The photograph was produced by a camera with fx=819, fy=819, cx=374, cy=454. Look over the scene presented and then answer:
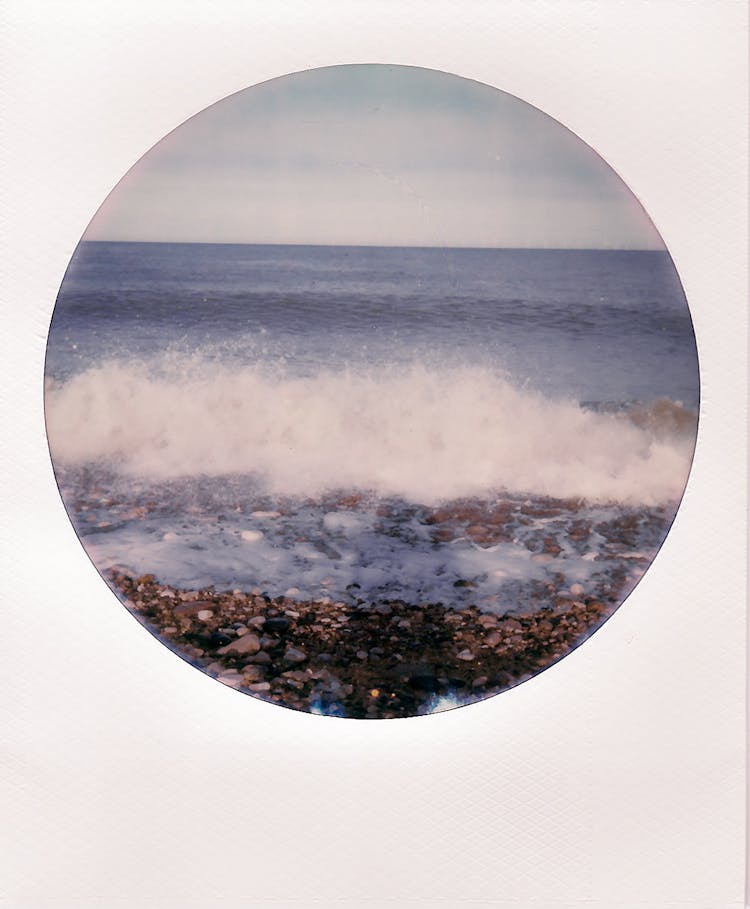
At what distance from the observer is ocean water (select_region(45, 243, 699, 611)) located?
1.34 metres

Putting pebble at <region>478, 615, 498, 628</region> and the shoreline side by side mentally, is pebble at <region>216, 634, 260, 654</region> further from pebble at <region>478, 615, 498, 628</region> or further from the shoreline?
pebble at <region>478, 615, 498, 628</region>

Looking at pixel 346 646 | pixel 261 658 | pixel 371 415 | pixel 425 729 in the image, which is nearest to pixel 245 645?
pixel 261 658

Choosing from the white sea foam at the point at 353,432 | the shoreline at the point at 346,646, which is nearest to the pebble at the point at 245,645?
the shoreline at the point at 346,646

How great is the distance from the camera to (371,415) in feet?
4.42

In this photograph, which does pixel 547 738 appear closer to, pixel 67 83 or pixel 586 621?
pixel 586 621

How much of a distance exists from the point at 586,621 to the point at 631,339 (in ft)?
1.56

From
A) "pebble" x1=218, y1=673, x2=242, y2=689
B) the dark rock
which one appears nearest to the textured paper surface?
"pebble" x1=218, y1=673, x2=242, y2=689

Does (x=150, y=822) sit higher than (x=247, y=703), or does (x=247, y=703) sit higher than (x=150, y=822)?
(x=247, y=703)

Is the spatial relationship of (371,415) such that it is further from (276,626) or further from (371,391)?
(276,626)

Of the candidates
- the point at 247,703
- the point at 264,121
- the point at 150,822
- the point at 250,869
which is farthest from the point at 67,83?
the point at 250,869

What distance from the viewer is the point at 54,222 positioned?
4.45ft

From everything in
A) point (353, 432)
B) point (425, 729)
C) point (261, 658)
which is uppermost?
point (353, 432)

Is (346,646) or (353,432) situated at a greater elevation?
(353,432)

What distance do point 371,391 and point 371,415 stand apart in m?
0.04
